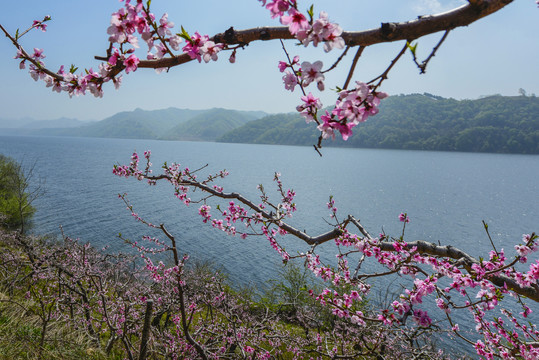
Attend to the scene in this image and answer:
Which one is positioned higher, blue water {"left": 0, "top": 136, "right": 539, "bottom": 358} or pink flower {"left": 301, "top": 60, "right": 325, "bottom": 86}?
pink flower {"left": 301, "top": 60, "right": 325, "bottom": 86}

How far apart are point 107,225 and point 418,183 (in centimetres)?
7312

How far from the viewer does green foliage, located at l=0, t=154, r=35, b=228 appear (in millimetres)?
27953

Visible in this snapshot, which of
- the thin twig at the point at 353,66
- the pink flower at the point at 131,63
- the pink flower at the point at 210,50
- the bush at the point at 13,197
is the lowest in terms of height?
the bush at the point at 13,197

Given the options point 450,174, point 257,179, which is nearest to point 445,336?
point 257,179

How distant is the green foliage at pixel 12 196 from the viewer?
28.0m

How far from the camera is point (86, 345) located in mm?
5664

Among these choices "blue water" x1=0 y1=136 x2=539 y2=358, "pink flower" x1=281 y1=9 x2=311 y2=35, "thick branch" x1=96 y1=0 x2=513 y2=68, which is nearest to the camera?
"thick branch" x1=96 y1=0 x2=513 y2=68

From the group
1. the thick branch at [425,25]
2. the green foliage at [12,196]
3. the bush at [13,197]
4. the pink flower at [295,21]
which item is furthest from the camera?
the green foliage at [12,196]

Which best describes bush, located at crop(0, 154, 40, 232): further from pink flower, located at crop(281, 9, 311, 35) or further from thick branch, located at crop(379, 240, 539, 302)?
pink flower, located at crop(281, 9, 311, 35)

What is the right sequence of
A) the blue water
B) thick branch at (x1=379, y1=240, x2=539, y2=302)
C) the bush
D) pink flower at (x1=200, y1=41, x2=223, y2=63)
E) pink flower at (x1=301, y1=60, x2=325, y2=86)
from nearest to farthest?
pink flower at (x1=301, y1=60, x2=325, y2=86), pink flower at (x1=200, y1=41, x2=223, y2=63), thick branch at (x1=379, y1=240, x2=539, y2=302), the bush, the blue water


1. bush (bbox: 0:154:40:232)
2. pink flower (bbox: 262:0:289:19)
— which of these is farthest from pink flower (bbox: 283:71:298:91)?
bush (bbox: 0:154:40:232)

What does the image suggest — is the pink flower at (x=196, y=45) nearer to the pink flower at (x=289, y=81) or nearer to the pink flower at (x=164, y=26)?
the pink flower at (x=164, y=26)

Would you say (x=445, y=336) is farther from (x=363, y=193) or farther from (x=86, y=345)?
(x=363, y=193)

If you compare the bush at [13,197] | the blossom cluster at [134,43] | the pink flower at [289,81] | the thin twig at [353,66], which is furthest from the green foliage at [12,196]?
the thin twig at [353,66]
